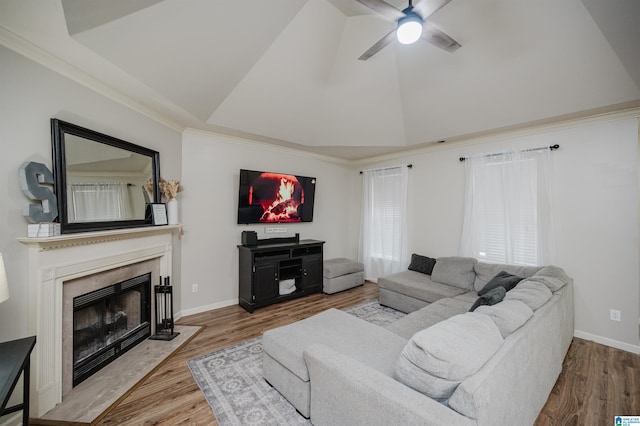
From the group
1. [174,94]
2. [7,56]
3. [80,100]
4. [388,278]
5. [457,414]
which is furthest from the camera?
[388,278]

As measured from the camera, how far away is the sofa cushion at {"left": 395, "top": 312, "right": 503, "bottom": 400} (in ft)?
3.80

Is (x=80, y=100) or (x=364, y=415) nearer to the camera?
(x=364, y=415)

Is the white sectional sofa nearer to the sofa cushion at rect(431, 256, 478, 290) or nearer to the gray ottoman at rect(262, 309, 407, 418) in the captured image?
the gray ottoman at rect(262, 309, 407, 418)

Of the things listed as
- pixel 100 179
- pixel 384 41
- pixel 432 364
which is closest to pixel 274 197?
pixel 100 179

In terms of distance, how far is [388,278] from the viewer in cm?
390

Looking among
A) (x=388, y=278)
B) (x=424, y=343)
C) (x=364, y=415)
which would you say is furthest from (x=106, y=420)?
(x=388, y=278)

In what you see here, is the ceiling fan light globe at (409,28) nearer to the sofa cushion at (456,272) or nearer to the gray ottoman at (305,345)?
the gray ottoman at (305,345)

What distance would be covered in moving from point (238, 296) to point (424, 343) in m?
3.35

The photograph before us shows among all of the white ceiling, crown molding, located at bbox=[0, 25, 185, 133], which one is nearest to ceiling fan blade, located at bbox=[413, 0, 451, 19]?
the white ceiling

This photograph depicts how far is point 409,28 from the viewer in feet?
5.79

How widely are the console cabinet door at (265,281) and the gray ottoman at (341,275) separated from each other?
97 centimetres

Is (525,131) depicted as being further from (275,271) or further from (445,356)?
(275,271)

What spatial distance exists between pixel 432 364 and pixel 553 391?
74.1 inches

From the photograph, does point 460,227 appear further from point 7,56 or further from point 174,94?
point 7,56
